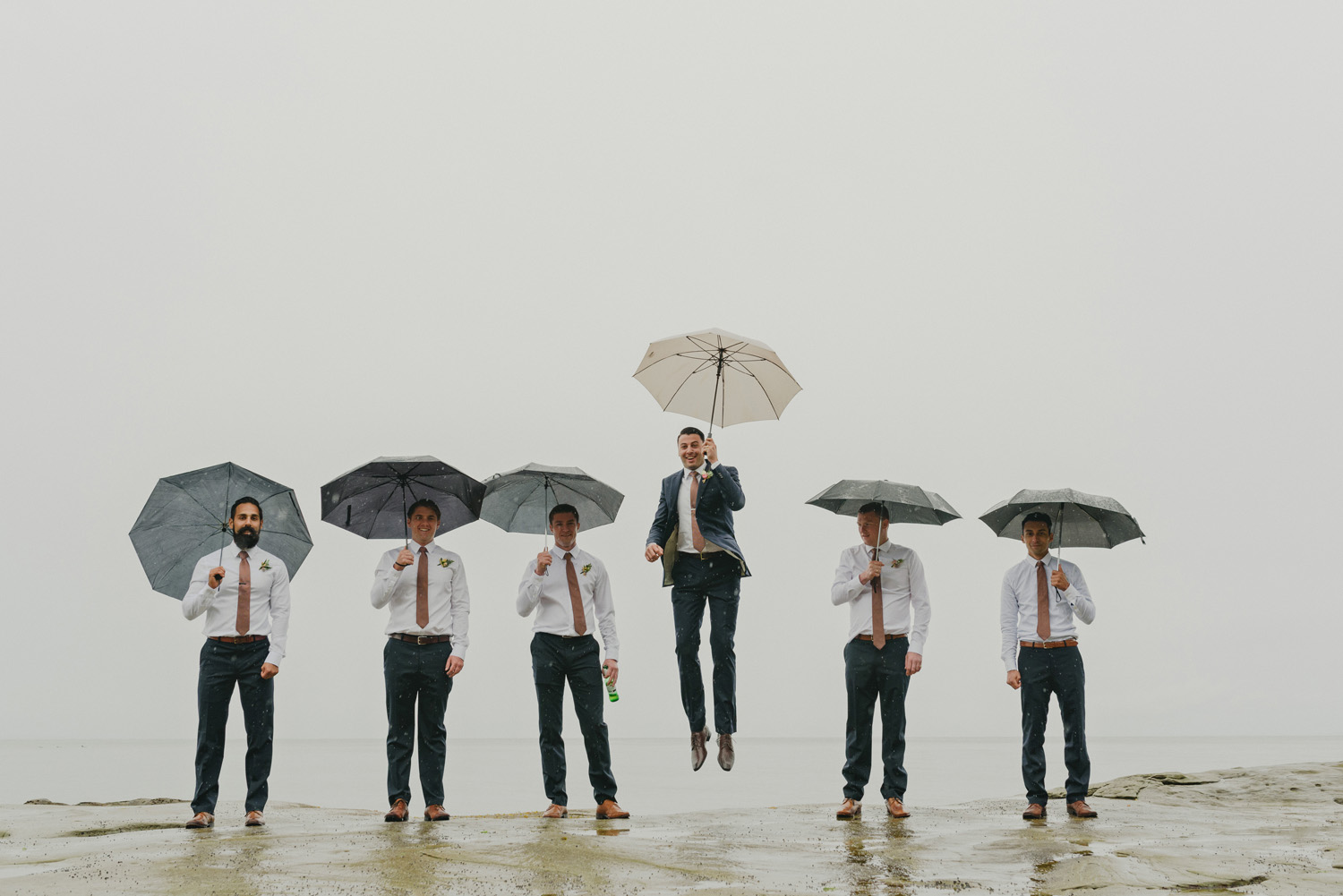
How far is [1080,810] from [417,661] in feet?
17.3

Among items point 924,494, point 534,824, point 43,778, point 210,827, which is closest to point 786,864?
point 534,824

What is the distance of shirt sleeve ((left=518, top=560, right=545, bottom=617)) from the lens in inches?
307

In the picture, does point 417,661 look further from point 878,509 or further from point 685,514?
point 878,509

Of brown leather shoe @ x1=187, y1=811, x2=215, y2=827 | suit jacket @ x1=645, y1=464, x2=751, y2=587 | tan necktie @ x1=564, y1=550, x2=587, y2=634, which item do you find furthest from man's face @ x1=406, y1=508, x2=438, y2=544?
brown leather shoe @ x1=187, y1=811, x2=215, y2=827

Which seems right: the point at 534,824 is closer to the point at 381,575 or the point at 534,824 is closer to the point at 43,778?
the point at 381,575

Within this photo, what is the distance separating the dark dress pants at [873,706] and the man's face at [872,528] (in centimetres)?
76

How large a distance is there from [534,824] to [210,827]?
2.22 m

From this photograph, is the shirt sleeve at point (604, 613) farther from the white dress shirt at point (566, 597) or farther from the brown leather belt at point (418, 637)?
the brown leather belt at point (418, 637)

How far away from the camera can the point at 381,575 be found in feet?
25.2

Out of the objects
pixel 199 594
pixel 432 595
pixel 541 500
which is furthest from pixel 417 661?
pixel 541 500

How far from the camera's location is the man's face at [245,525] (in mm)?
7594

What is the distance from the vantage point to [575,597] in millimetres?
7824

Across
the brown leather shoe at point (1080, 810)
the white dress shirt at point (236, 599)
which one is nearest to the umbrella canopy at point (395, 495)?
the white dress shirt at point (236, 599)

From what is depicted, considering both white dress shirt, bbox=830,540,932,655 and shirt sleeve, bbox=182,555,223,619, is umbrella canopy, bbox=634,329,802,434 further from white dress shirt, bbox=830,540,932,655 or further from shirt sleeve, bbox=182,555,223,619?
shirt sleeve, bbox=182,555,223,619
